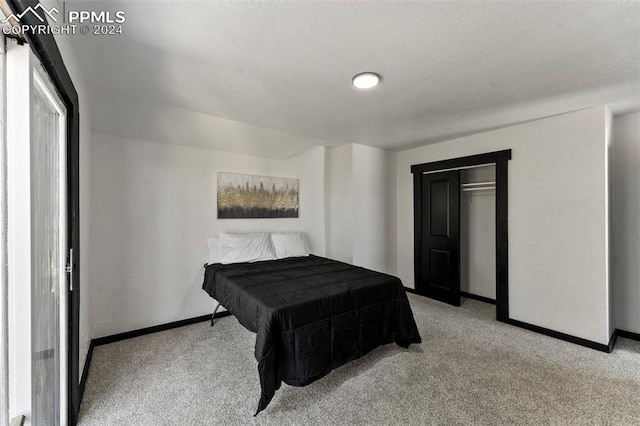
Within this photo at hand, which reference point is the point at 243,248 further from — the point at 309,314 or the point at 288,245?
the point at 309,314

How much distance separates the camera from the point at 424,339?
9.02 ft

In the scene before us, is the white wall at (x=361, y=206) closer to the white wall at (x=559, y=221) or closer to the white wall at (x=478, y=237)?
the white wall at (x=478, y=237)

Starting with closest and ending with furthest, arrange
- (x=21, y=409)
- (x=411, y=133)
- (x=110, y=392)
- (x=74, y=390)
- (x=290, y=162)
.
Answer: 1. (x=21, y=409)
2. (x=74, y=390)
3. (x=110, y=392)
4. (x=411, y=133)
5. (x=290, y=162)

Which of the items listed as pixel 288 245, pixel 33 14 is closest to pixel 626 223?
pixel 288 245

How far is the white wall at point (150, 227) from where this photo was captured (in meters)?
2.70

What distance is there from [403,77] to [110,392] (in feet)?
10.7

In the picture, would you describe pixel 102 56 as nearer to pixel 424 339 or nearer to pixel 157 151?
pixel 157 151

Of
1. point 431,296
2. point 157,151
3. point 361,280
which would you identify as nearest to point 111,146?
point 157,151

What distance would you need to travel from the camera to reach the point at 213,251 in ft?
10.6

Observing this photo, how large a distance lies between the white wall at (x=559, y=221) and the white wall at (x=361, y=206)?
5.06 ft

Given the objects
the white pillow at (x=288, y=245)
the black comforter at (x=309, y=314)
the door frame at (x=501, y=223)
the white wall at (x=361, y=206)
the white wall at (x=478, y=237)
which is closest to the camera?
the black comforter at (x=309, y=314)

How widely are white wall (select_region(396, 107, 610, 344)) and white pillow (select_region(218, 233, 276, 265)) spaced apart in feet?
10.1

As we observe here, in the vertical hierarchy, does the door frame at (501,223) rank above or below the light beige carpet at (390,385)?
above

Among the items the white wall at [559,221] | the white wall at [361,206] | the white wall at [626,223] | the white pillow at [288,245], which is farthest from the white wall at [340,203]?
the white wall at [626,223]
